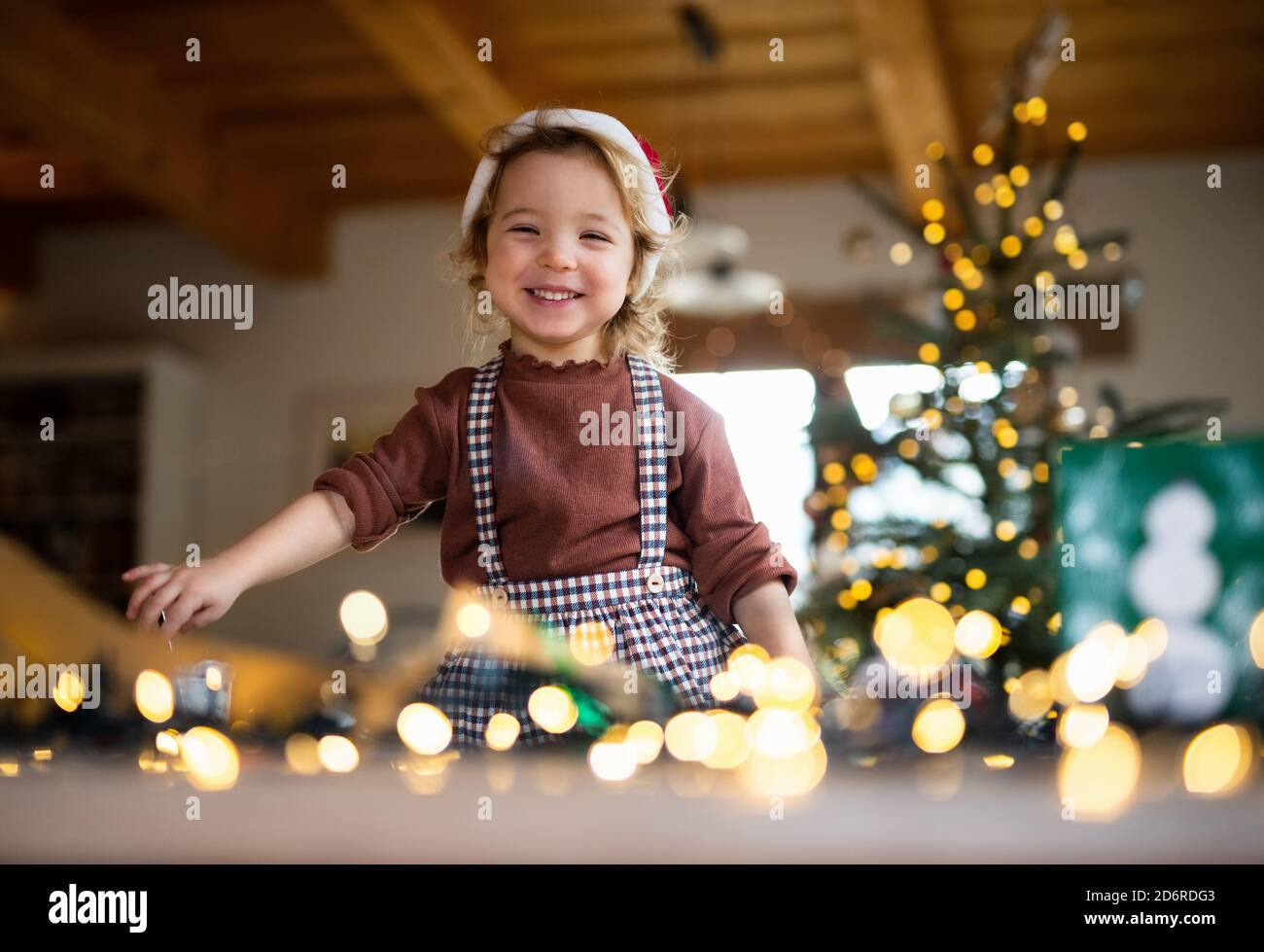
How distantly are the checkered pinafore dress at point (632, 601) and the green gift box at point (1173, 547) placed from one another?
200mm

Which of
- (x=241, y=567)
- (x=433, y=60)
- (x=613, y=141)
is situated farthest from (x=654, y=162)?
(x=433, y=60)

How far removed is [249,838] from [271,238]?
154 inches

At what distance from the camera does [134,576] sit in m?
0.59

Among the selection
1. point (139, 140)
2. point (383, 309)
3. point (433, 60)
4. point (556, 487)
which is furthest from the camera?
point (383, 309)

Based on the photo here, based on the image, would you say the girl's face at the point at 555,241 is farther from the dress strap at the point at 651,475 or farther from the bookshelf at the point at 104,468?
the bookshelf at the point at 104,468

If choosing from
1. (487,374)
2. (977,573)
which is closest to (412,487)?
(487,374)

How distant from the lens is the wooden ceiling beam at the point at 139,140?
9.47 feet

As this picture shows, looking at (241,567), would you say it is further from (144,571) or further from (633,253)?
(633,253)

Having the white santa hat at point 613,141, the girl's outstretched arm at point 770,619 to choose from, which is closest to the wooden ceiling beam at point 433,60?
the white santa hat at point 613,141

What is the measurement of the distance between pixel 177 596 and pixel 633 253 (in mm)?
319

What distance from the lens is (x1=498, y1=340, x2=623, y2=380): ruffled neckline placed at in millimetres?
725

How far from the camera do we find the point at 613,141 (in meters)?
0.72

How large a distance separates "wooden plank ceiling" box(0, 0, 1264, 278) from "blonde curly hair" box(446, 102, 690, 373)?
5.38ft
